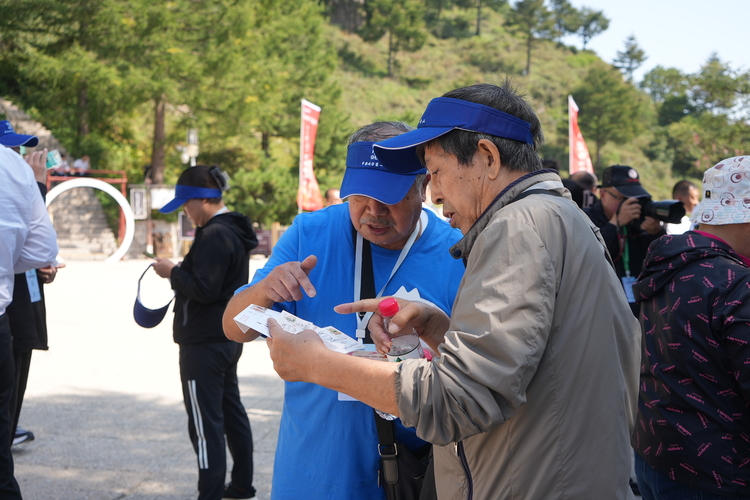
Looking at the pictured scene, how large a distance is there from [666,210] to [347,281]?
297cm

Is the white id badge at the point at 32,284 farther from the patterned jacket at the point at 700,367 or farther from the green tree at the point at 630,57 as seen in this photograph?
the green tree at the point at 630,57

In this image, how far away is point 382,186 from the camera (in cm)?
205

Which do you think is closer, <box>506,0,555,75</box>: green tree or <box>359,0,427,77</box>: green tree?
<box>359,0,427,77</box>: green tree

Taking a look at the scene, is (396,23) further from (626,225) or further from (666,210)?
(666,210)

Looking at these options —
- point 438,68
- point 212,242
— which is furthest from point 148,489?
point 438,68

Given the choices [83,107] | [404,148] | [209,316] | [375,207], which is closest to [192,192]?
[209,316]

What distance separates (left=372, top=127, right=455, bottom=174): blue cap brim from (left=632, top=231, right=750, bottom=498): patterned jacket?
107 centimetres

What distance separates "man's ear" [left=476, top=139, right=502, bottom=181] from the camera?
1.39 m

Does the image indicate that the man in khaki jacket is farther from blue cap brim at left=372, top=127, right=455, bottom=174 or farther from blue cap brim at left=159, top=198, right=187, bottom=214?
blue cap brim at left=159, top=198, right=187, bottom=214

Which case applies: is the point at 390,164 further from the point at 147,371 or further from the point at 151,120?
the point at 151,120

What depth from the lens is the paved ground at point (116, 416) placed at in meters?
4.20

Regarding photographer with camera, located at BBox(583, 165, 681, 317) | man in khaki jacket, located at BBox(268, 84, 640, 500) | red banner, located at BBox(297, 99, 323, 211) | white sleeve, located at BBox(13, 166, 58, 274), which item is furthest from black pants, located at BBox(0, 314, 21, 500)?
red banner, located at BBox(297, 99, 323, 211)

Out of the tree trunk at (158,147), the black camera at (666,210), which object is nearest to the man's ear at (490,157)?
the black camera at (666,210)

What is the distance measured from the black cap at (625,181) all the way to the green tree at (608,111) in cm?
7485
